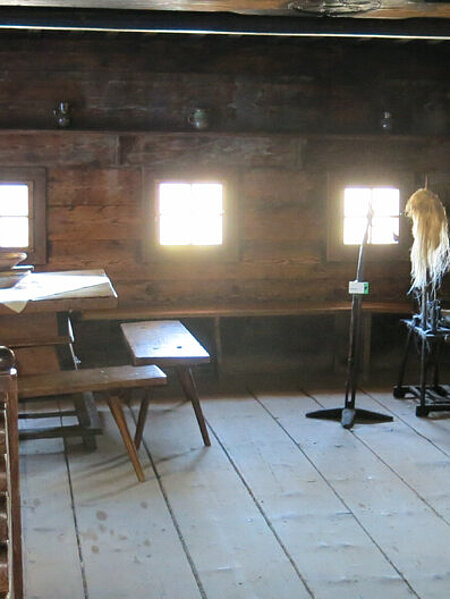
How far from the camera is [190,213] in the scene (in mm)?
6684

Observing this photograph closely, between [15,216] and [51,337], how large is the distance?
5.61ft

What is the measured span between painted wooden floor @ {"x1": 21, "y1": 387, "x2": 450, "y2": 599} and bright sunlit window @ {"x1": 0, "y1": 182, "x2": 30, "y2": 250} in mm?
1679

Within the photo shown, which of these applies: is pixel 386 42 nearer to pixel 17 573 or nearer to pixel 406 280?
pixel 406 280

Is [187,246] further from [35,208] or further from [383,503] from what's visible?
[383,503]

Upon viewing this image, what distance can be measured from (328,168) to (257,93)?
2.53ft

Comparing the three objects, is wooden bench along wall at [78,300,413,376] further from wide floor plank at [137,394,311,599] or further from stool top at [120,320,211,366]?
wide floor plank at [137,394,311,599]

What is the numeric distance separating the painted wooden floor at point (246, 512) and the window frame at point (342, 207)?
1747mm

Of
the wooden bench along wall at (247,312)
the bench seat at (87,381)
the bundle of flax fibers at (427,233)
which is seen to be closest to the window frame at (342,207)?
the wooden bench along wall at (247,312)

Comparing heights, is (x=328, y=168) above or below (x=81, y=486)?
above

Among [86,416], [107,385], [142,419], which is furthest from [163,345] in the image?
[107,385]

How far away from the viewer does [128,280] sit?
660 centimetres

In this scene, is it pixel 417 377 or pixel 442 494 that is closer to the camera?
pixel 442 494

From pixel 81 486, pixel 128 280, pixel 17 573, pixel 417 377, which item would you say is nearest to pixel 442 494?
pixel 81 486

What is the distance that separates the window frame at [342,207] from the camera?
679 cm
